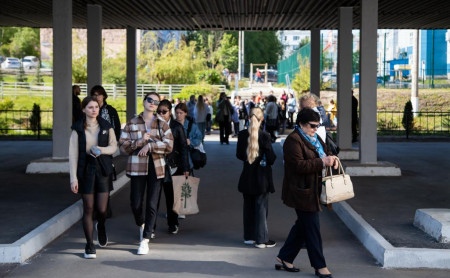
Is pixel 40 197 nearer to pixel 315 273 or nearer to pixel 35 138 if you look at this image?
pixel 315 273

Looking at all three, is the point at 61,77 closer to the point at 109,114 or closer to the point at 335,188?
the point at 109,114

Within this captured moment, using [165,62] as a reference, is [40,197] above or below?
below

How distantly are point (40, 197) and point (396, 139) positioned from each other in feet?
63.4

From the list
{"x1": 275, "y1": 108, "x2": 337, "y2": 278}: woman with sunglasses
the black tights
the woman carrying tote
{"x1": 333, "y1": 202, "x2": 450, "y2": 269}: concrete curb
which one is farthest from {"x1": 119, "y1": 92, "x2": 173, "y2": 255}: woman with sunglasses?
{"x1": 333, "y1": 202, "x2": 450, "y2": 269}: concrete curb

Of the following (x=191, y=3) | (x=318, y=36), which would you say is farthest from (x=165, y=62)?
(x=191, y=3)

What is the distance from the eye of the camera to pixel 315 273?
8008mm

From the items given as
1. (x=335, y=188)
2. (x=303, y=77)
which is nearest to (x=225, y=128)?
(x=335, y=188)

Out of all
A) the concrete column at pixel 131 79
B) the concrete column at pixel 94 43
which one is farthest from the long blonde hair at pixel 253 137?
the concrete column at pixel 131 79

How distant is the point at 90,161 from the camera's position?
8.90 metres

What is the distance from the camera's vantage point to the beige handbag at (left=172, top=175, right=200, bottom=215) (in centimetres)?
1020

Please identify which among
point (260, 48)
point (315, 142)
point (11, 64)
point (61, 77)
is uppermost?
point (260, 48)

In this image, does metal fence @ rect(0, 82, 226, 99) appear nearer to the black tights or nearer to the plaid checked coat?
the plaid checked coat

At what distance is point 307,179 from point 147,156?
2.40m

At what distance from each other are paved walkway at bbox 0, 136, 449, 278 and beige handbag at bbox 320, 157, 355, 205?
37.1 inches
